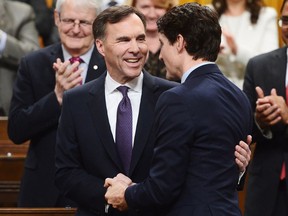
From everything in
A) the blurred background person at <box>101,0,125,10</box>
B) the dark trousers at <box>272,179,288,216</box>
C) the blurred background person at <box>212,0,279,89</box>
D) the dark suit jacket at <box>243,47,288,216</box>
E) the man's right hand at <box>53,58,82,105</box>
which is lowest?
the dark trousers at <box>272,179,288,216</box>

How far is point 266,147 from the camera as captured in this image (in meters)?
4.58

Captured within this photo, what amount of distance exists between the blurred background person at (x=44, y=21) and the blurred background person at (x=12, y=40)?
1.05ft

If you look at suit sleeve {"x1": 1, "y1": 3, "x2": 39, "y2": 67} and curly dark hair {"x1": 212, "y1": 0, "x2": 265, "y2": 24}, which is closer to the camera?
suit sleeve {"x1": 1, "y1": 3, "x2": 39, "y2": 67}

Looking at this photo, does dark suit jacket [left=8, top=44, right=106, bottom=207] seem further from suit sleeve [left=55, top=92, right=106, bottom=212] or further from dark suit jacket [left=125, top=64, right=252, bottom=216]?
dark suit jacket [left=125, top=64, right=252, bottom=216]

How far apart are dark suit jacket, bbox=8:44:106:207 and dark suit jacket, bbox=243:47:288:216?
A: 2.96 ft

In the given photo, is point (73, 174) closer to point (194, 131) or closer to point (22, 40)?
point (194, 131)

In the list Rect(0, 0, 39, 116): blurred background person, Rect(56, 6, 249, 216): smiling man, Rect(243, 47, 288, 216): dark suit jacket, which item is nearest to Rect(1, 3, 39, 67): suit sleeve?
Rect(0, 0, 39, 116): blurred background person

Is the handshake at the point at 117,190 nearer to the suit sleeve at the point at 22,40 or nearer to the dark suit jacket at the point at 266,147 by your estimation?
the dark suit jacket at the point at 266,147

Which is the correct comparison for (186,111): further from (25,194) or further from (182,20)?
(25,194)

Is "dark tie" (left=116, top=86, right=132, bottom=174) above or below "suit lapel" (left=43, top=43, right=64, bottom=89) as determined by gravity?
below

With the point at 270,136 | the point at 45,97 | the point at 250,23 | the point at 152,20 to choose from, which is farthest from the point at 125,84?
the point at 250,23

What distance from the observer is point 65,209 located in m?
4.04

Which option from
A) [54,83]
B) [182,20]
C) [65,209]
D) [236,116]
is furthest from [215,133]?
[54,83]

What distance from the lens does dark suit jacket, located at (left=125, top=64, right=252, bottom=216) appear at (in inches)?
123
